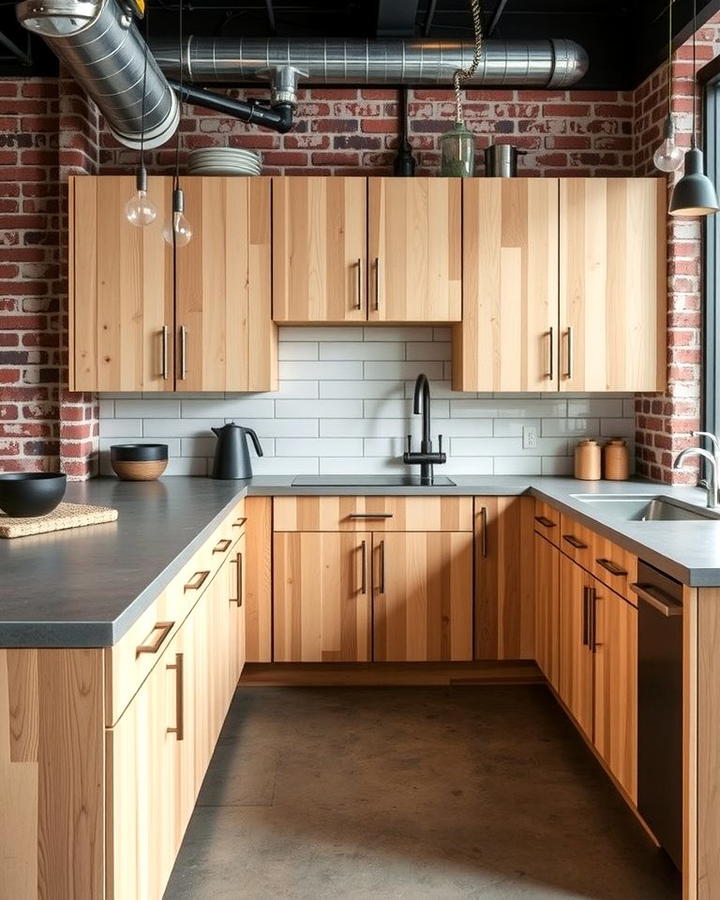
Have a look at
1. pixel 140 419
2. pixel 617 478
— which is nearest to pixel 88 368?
pixel 140 419

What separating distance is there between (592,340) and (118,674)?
2887 mm

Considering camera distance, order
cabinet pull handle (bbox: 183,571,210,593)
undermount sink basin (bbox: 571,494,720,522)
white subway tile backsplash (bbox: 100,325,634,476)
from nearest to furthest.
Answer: cabinet pull handle (bbox: 183,571,210,593) → undermount sink basin (bbox: 571,494,720,522) → white subway tile backsplash (bbox: 100,325,634,476)

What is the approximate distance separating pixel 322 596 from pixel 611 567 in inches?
59.5

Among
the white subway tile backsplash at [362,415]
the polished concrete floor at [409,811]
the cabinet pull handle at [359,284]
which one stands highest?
the cabinet pull handle at [359,284]

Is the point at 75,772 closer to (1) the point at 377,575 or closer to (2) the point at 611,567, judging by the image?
(2) the point at 611,567

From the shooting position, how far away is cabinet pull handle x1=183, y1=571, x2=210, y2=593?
7.89 feet

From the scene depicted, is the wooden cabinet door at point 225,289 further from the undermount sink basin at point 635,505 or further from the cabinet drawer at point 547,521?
the undermount sink basin at point 635,505

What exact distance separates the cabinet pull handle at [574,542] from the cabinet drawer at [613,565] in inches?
4.8

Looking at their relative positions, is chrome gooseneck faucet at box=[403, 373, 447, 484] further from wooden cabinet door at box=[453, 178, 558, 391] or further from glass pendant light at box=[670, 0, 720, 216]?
glass pendant light at box=[670, 0, 720, 216]

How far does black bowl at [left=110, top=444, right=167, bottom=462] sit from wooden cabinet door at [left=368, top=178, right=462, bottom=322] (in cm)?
114

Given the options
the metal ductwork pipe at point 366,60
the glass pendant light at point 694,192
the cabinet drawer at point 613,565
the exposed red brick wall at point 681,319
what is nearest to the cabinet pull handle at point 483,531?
the exposed red brick wall at point 681,319

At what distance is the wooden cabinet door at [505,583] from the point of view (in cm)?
386

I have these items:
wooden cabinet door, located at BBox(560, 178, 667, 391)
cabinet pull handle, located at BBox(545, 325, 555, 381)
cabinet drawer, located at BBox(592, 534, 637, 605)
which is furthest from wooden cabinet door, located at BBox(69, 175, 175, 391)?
cabinet drawer, located at BBox(592, 534, 637, 605)

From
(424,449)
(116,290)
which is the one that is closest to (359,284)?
(424,449)
